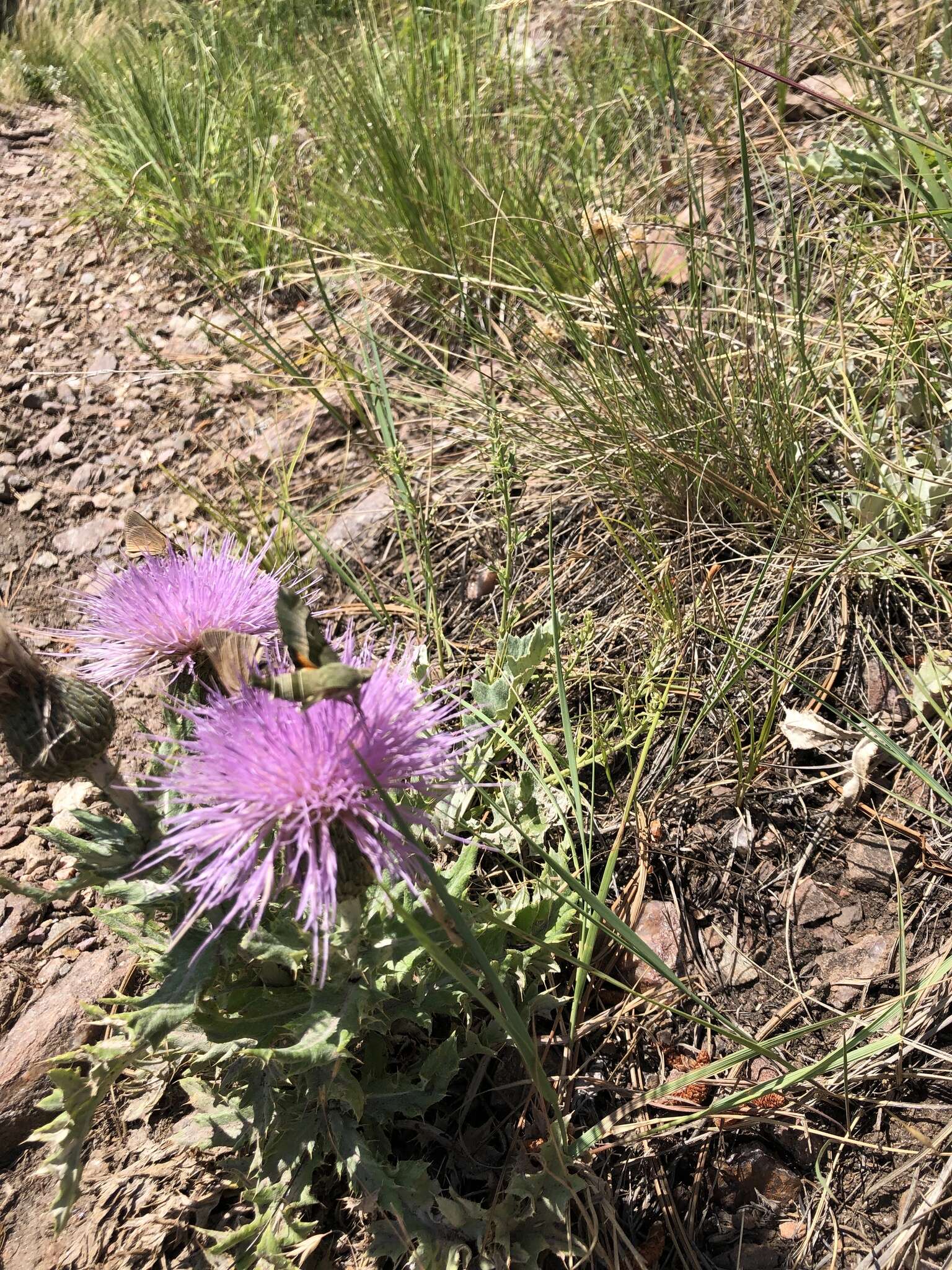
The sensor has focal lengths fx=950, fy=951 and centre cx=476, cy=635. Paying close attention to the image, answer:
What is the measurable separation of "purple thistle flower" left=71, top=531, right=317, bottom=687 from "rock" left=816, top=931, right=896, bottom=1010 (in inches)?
48.0

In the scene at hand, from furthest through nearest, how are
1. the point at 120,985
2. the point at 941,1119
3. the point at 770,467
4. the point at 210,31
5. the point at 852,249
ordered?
1. the point at 210,31
2. the point at 852,249
3. the point at 770,467
4. the point at 120,985
5. the point at 941,1119

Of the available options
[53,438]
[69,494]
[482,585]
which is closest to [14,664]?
[482,585]

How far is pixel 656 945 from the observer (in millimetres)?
1900

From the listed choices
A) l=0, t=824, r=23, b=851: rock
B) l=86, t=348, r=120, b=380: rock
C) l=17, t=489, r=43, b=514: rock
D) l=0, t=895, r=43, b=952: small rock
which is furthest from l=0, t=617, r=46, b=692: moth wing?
l=86, t=348, r=120, b=380: rock

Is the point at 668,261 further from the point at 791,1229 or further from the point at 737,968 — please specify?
the point at 791,1229

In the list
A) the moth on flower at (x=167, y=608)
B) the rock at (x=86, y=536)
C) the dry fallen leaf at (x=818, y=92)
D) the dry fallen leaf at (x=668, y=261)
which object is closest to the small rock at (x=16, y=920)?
the moth on flower at (x=167, y=608)

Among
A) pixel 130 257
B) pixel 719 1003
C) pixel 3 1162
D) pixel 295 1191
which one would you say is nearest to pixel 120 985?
pixel 3 1162

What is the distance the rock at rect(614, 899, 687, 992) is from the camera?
1853mm

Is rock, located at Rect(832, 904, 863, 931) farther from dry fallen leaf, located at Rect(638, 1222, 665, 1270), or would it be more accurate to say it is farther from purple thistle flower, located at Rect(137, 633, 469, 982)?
purple thistle flower, located at Rect(137, 633, 469, 982)

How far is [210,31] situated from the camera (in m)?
5.01

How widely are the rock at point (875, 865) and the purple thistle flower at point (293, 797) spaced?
1007 millimetres

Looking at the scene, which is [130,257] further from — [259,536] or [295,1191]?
[295,1191]

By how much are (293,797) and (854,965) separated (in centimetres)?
117

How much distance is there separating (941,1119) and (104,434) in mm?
3264
